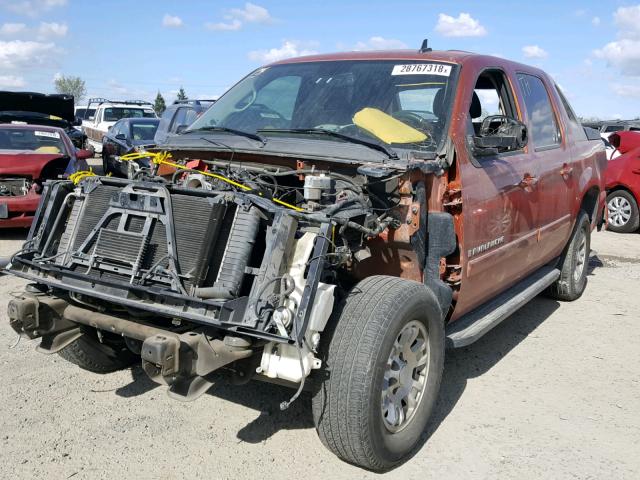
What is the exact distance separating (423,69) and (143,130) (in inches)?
467

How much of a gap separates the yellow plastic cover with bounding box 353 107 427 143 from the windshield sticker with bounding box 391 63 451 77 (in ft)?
1.26

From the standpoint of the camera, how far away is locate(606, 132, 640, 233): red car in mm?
11211

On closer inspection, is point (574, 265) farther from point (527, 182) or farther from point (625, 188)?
point (625, 188)

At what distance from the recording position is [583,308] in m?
6.39

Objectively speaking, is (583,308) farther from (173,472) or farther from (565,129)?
(173,472)

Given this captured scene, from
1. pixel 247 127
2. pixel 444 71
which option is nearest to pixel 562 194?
pixel 444 71

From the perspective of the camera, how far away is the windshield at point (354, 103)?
3967mm

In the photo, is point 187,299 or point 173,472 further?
point 173,472

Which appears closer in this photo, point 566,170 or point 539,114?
point 539,114

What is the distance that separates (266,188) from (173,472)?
1562 millimetres

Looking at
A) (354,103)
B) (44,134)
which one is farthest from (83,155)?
(354,103)

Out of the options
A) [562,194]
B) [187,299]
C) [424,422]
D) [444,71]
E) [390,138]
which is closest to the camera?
[187,299]

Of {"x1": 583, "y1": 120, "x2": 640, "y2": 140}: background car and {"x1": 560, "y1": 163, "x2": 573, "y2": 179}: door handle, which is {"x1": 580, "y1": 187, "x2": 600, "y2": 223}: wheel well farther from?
{"x1": 583, "y1": 120, "x2": 640, "y2": 140}: background car

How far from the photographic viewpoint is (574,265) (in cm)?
647
